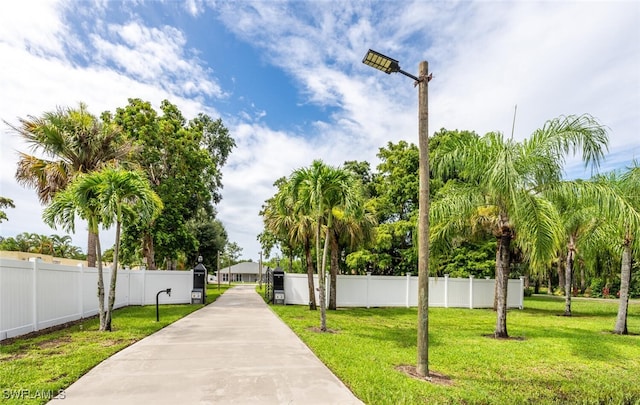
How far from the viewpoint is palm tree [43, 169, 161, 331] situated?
8852mm

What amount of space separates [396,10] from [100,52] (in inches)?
343

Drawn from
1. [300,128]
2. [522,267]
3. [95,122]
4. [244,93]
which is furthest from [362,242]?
[522,267]

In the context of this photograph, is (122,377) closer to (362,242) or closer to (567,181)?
(567,181)

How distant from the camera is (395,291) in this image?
18.2 meters

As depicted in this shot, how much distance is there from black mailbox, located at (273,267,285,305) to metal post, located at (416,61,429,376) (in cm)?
1223

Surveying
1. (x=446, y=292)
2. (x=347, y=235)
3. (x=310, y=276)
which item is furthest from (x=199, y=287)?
(x=446, y=292)

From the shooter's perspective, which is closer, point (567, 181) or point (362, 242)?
point (567, 181)

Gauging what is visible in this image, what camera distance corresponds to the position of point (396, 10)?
8.70 meters

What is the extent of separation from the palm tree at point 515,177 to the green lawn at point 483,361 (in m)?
1.79

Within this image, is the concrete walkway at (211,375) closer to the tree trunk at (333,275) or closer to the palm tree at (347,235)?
the palm tree at (347,235)

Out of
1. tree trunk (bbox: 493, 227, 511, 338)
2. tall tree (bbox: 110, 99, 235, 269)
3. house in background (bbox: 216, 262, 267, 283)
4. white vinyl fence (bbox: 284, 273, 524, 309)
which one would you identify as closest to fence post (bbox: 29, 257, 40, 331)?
tall tree (bbox: 110, 99, 235, 269)

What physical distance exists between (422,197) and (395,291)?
12.9 m

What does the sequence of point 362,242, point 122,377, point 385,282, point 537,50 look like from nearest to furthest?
point 122,377
point 537,50
point 362,242
point 385,282

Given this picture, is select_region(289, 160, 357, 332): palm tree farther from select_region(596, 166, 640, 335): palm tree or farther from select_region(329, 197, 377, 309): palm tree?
select_region(596, 166, 640, 335): palm tree
